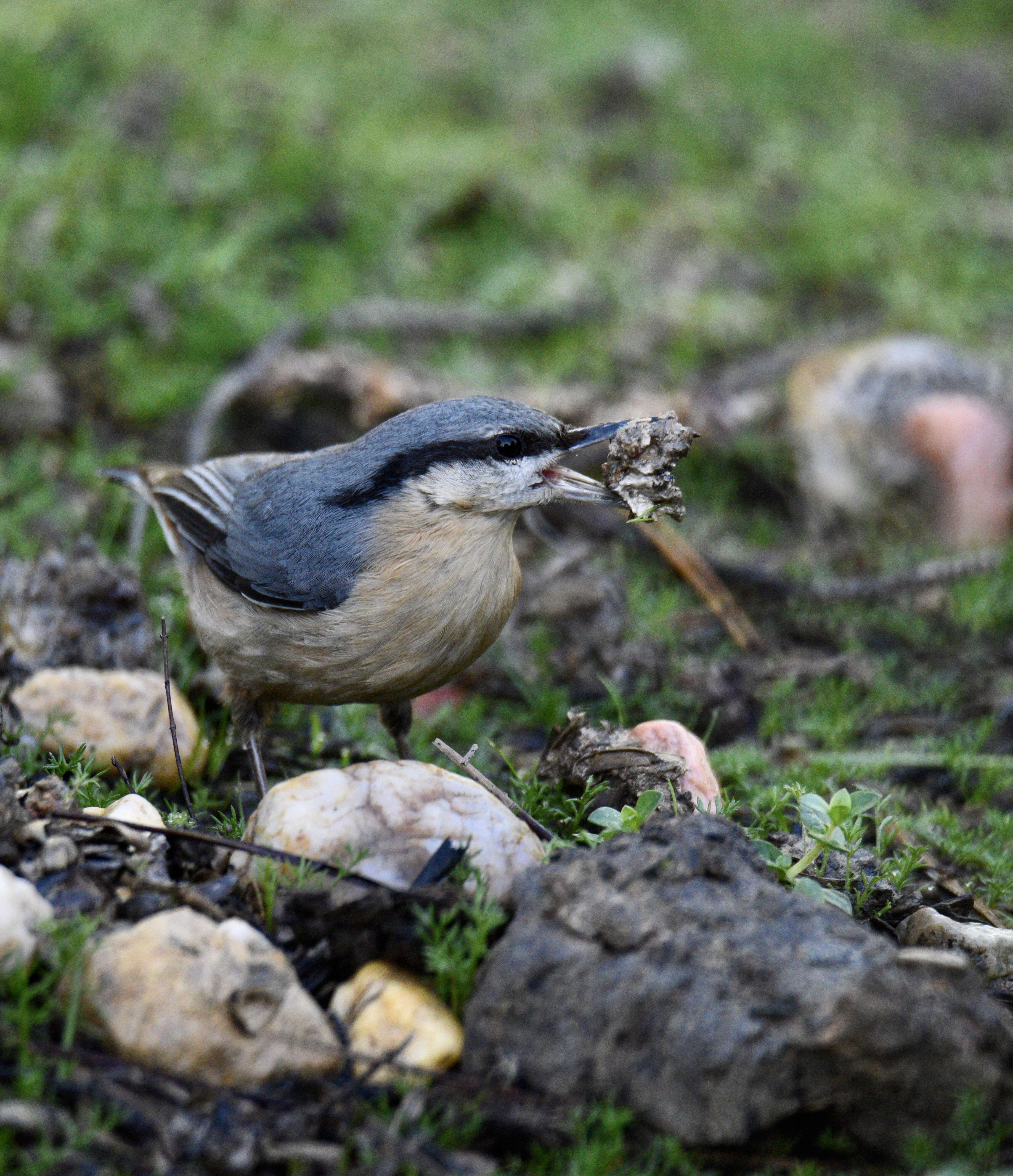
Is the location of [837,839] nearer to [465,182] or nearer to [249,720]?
[249,720]

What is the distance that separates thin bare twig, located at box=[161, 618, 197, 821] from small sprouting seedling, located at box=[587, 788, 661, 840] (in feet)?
4.04

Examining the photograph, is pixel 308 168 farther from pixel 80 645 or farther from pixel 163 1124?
pixel 163 1124

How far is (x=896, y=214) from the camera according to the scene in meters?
8.43

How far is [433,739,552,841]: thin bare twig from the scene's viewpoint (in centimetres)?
351

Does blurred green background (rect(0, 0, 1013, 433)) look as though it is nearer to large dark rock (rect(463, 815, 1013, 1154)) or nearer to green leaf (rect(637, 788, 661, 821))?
green leaf (rect(637, 788, 661, 821))

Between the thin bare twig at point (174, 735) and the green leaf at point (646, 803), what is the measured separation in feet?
4.36

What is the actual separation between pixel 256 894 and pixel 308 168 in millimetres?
6033

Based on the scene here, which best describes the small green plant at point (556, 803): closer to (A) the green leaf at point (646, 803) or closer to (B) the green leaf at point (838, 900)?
(A) the green leaf at point (646, 803)

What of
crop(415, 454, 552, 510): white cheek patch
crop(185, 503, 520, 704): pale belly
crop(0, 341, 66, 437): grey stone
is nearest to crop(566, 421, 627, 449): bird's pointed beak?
crop(415, 454, 552, 510): white cheek patch

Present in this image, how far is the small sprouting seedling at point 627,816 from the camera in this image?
10.6ft

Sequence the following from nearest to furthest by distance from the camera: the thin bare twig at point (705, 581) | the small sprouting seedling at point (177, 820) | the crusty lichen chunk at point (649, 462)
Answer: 1. the small sprouting seedling at point (177, 820)
2. the crusty lichen chunk at point (649, 462)
3. the thin bare twig at point (705, 581)

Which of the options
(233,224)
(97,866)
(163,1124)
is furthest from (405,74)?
(163,1124)

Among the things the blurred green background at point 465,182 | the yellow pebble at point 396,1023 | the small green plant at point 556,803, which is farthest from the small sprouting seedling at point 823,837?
the blurred green background at point 465,182

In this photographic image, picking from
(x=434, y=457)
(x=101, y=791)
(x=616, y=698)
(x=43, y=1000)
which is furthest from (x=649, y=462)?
(x=43, y=1000)
